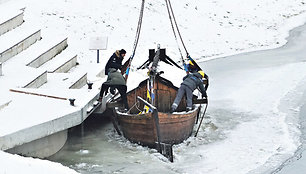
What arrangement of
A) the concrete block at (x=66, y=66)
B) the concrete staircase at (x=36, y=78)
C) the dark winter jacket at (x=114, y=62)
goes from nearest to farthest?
the concrete staircase at (x=36, y=78), the dark winter jacket at (x=114, y=62), the concrete block at (x=66, y=66)

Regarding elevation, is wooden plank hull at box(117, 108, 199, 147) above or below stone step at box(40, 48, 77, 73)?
below

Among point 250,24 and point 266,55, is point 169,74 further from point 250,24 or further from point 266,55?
point 250,24

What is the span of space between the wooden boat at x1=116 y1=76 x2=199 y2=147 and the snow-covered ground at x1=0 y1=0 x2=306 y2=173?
637 millimetres

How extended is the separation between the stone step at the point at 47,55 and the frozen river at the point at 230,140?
2056mm

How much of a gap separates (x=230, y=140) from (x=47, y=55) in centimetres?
556

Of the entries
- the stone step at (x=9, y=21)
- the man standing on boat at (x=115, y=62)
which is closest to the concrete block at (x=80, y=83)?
the man standing on boat at (x=115, y=62)

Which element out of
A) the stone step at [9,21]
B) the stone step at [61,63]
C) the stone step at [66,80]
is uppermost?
the stone step at [9,21]

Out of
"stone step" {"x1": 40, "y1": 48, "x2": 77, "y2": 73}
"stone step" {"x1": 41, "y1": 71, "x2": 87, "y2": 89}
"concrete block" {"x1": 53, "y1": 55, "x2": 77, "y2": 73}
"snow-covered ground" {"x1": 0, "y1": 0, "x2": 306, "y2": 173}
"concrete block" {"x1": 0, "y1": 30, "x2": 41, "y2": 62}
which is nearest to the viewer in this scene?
"snow-covered ground" {"x1": 0, "y1": 0, "x2": 306, "y2": 173}

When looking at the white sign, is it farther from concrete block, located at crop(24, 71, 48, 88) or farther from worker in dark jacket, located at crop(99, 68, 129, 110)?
worker in dark jacket, located at crop(99, 68, 129, 110)

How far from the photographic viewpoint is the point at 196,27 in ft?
86.5

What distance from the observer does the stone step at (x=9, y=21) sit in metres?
14.0

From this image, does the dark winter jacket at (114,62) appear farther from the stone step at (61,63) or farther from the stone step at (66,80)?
the stone step at (61,63)

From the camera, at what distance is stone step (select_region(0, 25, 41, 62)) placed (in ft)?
42.8

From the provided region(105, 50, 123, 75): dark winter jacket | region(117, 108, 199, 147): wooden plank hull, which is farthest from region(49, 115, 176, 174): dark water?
region(105, 50, 123, 75): dark winter jacket
